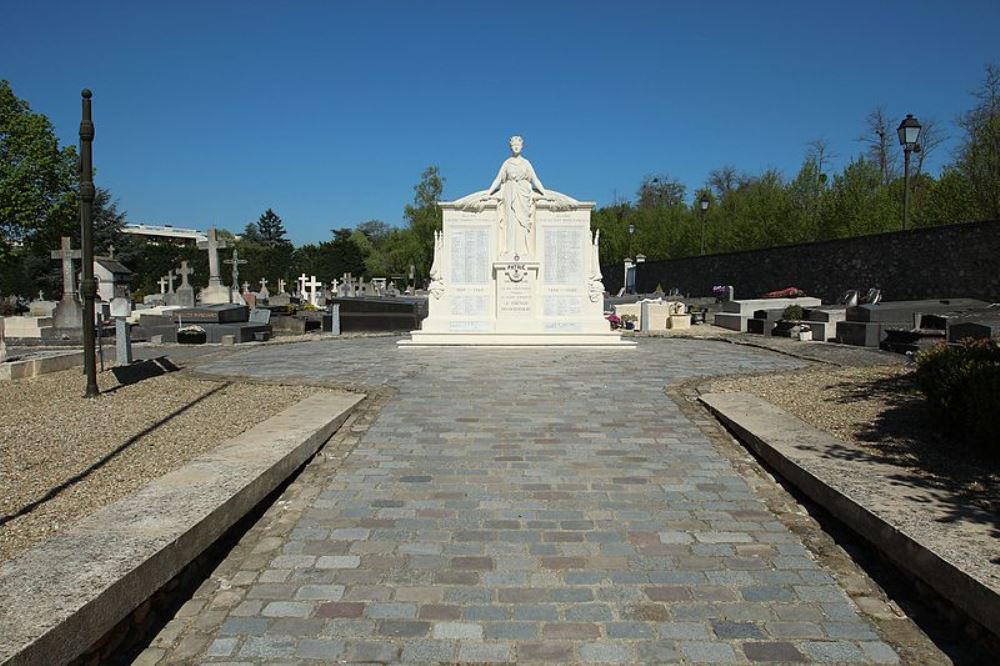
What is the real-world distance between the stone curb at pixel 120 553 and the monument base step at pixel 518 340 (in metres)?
10.8

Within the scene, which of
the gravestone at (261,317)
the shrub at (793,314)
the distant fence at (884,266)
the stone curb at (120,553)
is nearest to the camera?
the stone curb at (120,553)

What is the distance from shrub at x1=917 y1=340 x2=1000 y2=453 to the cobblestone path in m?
2.17

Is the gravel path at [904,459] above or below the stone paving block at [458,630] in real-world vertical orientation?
above

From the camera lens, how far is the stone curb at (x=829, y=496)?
9.75ft

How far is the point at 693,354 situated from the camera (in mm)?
14297

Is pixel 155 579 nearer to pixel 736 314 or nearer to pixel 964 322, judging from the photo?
pixel 964 322

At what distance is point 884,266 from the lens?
2488 cm

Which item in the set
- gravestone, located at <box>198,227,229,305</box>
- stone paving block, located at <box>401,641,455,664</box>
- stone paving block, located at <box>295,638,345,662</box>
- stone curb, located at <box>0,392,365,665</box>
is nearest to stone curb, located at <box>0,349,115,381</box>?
stone curb, located at <box>0,392,365,665</box>

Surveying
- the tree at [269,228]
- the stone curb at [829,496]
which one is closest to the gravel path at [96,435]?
the stone curb at [829,496]

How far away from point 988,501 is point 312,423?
5.51 meters

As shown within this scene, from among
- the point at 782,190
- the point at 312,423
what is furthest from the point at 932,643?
the point at 782,190

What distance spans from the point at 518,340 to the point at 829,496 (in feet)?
38.7

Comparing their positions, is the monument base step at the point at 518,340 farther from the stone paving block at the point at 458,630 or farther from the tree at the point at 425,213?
the tree at the point at 425,213

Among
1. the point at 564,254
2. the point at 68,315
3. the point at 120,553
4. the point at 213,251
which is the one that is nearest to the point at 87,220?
the point at 120,553
